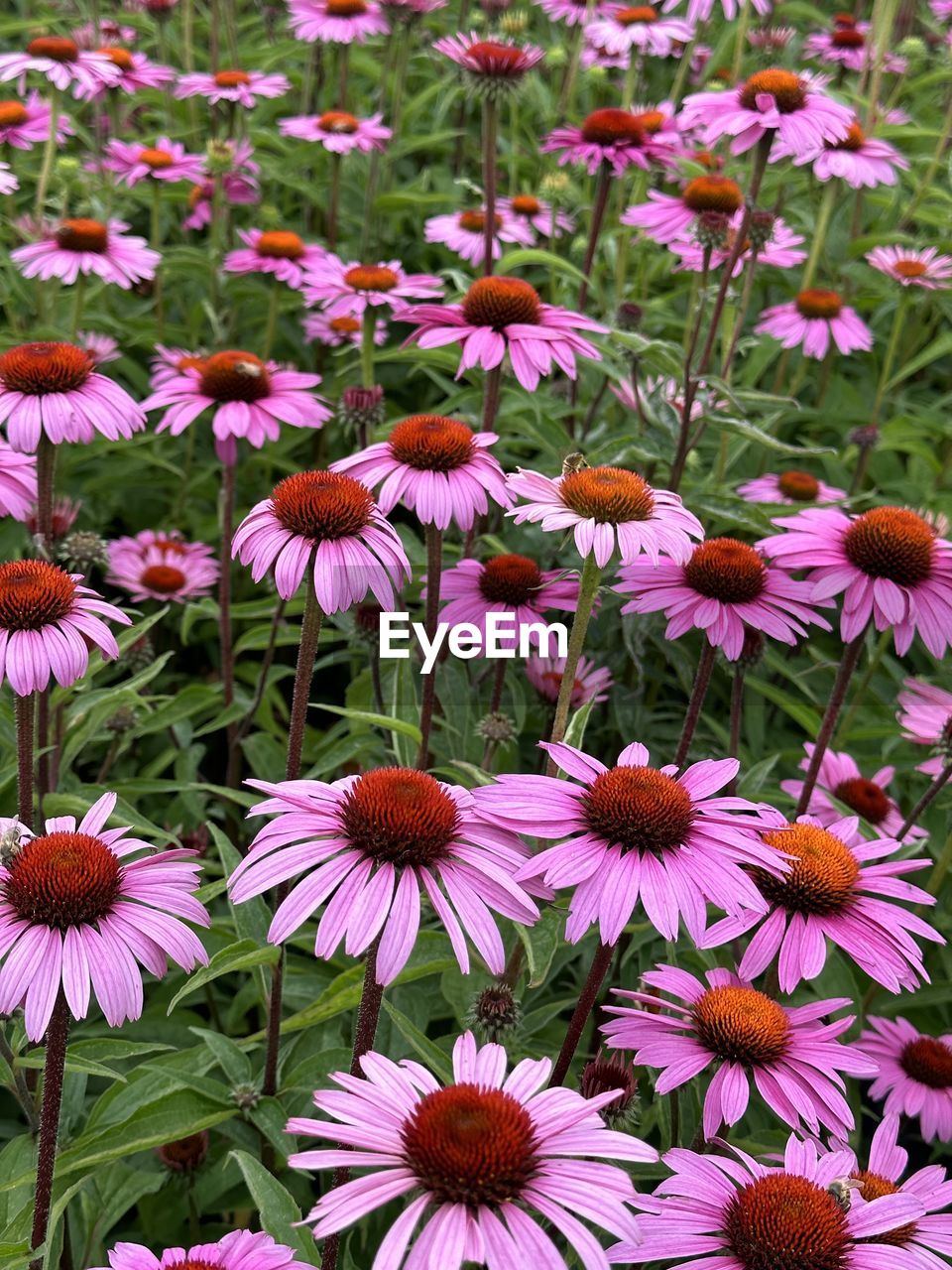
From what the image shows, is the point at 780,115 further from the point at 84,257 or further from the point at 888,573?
the point at 84,257

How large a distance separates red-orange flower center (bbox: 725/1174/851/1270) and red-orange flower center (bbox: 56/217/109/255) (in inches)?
114

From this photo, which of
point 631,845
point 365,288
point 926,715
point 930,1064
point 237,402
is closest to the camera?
point 631,845

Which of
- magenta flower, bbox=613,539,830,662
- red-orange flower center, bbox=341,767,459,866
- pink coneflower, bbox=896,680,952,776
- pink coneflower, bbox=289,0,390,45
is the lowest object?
pink coneflower, bbox=896,680,952,776

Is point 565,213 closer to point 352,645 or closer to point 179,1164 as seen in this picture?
point 352,645

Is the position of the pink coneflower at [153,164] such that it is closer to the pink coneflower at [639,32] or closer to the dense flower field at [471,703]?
the dense flower field at [471,703]

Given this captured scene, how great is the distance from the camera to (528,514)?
1.76 meters

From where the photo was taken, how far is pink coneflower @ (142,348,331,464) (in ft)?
8.53

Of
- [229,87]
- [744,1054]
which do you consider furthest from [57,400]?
[229,87]

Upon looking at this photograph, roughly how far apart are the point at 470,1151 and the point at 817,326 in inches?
122

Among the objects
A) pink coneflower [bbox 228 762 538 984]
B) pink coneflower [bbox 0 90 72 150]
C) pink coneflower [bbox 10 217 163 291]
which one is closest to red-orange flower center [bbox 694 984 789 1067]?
pink coneflower [bbox 228 762 538 984]

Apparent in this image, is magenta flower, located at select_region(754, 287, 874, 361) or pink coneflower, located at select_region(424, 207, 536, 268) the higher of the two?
pink coneflower, located at select_region(424, 207, 536, 268)

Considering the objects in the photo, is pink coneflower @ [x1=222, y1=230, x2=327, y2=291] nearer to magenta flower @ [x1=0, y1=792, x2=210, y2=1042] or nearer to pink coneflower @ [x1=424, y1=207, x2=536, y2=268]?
pink coneflower @ [x1=424, y1=207, x2=536, y2=268]

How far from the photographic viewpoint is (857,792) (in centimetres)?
247

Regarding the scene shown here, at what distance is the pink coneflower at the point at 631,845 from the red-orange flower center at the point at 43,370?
130 cm
